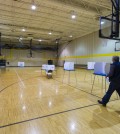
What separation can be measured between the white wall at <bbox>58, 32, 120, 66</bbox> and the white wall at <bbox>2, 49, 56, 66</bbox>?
155 inches

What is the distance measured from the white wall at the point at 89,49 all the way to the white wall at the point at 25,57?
3.93 metres

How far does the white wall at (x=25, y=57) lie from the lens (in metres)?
20.8

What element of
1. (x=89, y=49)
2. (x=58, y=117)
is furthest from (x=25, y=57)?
(x=58, y=117)

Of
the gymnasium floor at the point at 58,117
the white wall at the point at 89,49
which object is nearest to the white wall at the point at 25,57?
the white wall at the point at 89,49

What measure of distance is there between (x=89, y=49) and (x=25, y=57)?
39.5 feet

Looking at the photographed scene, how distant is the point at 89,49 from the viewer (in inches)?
585

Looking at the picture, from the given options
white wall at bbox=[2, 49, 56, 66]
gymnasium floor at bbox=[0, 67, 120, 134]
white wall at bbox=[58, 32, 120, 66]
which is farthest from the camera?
white wall at bbox=[2, 49, 56, 66]

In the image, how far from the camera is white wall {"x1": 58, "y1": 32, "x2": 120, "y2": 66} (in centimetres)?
1219

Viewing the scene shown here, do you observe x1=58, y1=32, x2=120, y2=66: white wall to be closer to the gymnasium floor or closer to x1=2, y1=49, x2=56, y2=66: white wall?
x1=2, y1=49, x2=56, y2=66: white wall

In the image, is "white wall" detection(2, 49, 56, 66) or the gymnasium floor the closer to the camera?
the gymnasium floor

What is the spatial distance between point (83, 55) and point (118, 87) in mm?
13411

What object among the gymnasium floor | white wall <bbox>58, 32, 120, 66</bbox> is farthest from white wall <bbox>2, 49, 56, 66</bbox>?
the gymnasium floor

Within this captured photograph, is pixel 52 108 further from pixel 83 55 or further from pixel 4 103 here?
pixel 83 55

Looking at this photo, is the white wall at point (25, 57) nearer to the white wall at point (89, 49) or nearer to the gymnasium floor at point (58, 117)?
the white wall at point (89, 49)
